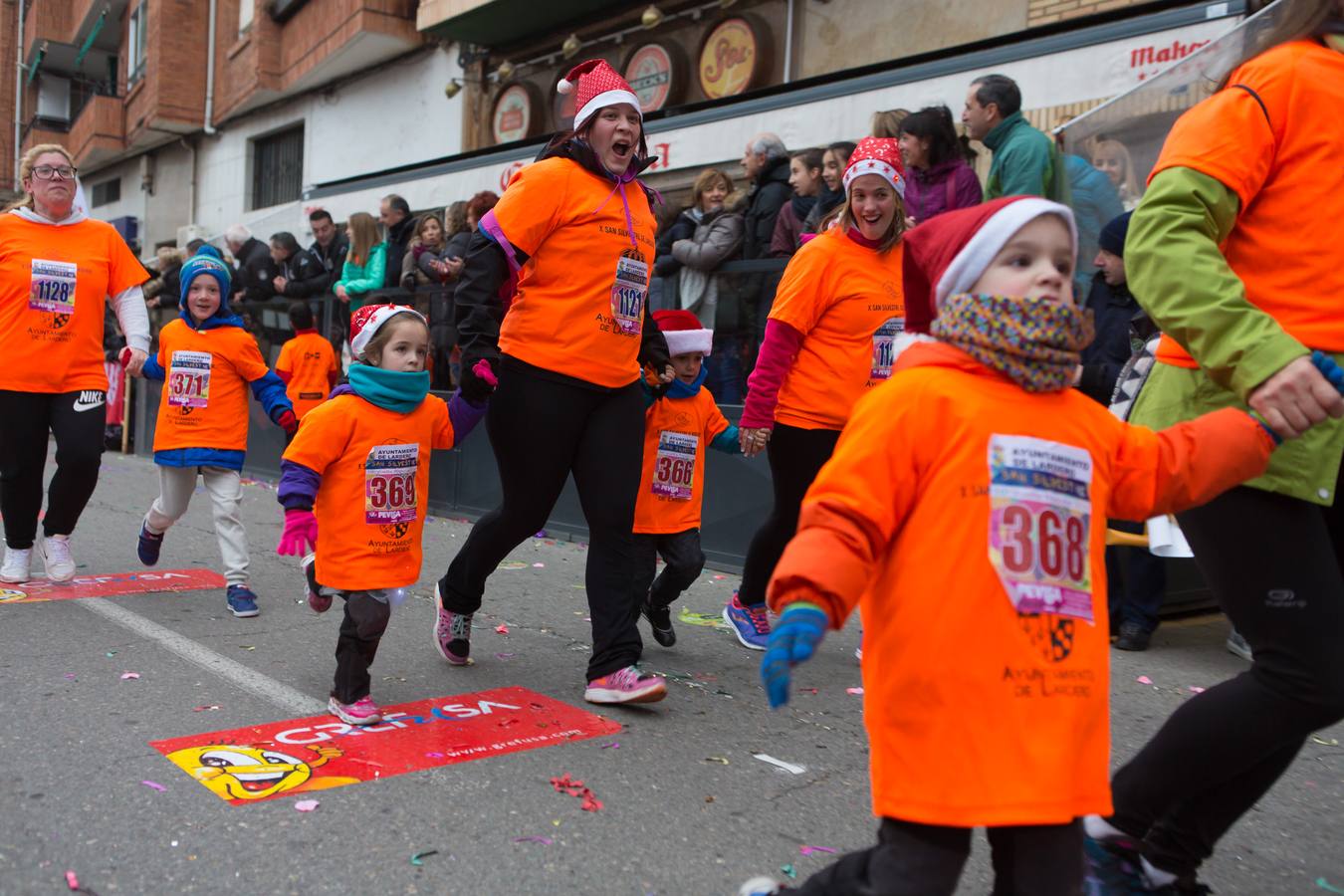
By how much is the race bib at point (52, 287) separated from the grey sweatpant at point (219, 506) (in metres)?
0.94

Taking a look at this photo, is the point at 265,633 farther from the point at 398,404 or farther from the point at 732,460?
the point at 732,460

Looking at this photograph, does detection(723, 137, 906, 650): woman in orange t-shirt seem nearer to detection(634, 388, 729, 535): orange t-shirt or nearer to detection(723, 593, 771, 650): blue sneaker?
detection(634, 388, 729, 535): orange t-shirt

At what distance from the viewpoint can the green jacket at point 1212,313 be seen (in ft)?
7.41

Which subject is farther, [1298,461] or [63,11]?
[63,11]

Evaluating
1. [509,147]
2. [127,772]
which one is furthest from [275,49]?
[127,772]

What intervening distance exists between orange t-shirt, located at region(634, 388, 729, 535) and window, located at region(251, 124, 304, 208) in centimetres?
1811

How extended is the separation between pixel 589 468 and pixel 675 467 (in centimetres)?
103

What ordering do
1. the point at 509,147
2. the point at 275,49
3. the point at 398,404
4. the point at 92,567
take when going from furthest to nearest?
the point at 275,49, the point at 509,147, the point at 92,567, the point at 398,404

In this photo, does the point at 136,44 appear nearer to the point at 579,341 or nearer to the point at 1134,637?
the point at 579,341

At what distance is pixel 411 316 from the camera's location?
4.21 meters

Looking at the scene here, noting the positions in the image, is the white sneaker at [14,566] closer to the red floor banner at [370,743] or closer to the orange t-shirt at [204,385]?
the orange t-shirt at [204,385]

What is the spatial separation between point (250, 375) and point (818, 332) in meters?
3.04

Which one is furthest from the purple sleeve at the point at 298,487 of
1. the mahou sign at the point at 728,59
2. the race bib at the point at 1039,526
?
the mahou sign at the point at 728,59

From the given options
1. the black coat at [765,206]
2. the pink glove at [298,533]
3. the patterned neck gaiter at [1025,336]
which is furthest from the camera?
the black coat at [765,206]
